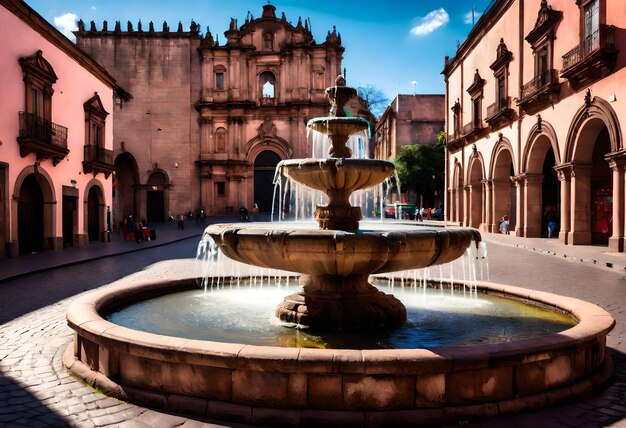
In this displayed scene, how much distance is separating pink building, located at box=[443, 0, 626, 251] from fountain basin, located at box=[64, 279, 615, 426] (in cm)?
1435

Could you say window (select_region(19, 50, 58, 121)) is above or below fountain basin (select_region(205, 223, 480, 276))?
above

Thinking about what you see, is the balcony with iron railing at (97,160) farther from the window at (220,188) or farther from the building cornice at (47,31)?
the window at (220,188)

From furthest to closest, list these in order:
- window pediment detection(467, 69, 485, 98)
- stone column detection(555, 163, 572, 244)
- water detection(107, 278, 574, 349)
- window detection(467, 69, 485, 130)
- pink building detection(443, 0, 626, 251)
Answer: window detection(467, 69, 485, 130), window pediment detection(467, 69, 485, 98), stone column detection(555, 163, 572, 244), pink building detection(443, 0, 626, 251), water detection(107, 278, 574, 349)

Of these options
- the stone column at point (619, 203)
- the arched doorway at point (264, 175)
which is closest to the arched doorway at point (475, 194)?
the stone column at point (619, 203)

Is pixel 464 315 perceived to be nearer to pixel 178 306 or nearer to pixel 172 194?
pixel 178 306

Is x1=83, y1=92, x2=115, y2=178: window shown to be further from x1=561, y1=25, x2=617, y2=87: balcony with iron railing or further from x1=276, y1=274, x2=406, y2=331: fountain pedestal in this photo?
x1=561, y1=25, x2=617, y2=87: balcony with iron railing

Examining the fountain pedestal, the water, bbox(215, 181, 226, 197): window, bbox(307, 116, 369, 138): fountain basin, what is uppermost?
bbox(215, 181, 226, 197): window

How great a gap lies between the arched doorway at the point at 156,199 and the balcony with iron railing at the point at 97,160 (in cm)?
1531

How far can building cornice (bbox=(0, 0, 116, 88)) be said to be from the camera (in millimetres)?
15969

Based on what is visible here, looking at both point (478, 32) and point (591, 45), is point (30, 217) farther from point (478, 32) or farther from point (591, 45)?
point (478, 32)

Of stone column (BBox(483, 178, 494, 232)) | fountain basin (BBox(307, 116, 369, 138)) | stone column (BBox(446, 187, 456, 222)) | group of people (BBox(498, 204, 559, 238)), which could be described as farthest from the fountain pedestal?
stone column (BBox(446, 187, 456, 222))

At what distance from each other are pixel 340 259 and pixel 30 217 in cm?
1673

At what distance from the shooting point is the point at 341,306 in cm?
572

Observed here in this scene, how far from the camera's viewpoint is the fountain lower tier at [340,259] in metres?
4.89
